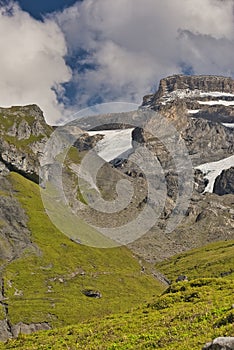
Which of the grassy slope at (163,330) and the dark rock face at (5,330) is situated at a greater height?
the grassy slope at (163,330)

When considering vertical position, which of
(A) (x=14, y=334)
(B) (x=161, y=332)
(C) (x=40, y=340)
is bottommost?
(A) (x=14, y=334)

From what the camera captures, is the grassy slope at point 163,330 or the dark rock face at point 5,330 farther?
the dark rock face at point 5,330

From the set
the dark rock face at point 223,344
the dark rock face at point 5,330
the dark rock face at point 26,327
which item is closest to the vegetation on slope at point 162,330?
the dark rock face at point 223,344

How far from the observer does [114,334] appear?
4050 centimetres

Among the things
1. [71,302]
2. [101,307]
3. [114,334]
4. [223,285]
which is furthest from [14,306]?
[114,334]

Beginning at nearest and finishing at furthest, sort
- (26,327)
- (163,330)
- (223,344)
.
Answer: (223,344), (163,330), (26,327)

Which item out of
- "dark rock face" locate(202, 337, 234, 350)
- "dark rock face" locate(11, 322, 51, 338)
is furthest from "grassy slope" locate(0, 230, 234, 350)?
"dark rock face" locate(11, 322, 51, 338)

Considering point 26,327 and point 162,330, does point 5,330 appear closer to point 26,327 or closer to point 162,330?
point 26,327

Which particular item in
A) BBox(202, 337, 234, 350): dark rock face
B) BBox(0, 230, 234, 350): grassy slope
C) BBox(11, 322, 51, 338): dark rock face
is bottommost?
BBox(11, 322, 51, 338): dark rock face

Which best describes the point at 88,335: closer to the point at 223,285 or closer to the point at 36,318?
the point at 223,285

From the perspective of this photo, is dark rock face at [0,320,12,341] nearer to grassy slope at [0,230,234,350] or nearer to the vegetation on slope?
the vegetation on slope

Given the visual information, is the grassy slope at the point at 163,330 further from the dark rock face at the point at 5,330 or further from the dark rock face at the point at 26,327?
the dark rock face at the point at 26,327

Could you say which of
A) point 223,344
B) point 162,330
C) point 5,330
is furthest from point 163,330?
point 5,330

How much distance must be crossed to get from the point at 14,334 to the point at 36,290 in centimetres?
4106
